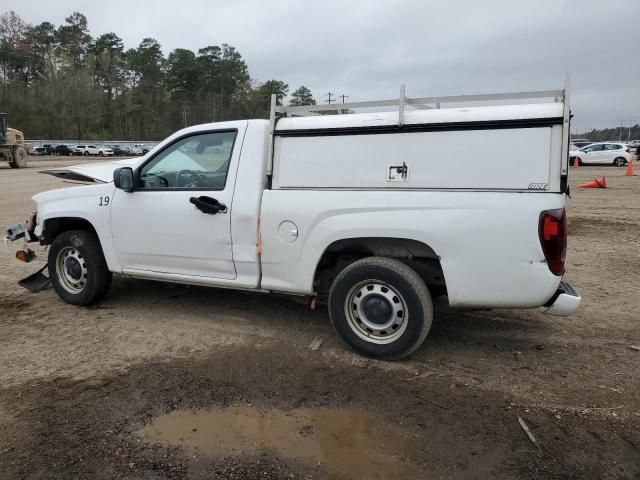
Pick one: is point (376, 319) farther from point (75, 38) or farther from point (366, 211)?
point (75, 38)

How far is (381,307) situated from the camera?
419 cm

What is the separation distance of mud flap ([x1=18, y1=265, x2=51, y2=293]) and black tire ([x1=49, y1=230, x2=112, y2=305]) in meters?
0.38

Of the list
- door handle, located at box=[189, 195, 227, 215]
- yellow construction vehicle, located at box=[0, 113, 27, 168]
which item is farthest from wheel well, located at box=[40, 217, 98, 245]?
yellow construction vehicle, located at box=[0, 113, 27, 168]

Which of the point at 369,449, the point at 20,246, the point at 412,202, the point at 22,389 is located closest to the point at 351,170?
the point at 412,202

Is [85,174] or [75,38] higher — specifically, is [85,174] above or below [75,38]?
below

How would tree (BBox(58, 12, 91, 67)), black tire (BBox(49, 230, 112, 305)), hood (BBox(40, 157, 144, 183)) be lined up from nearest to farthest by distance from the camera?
black tire (BBox(49, 230, 112, 305)), hood (BBox(40, 157, 144, 183)), tree (BBox(58, 12, 91, 67))

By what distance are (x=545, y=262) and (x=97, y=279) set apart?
4255mm

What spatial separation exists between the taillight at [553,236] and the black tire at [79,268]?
418cm

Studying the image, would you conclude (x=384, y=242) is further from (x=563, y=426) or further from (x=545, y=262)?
(x=563, y=426)

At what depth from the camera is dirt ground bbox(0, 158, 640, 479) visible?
2.99m

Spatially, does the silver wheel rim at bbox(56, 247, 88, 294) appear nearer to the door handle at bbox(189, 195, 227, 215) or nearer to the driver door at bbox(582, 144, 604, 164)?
the door handle at bbox(189, 195, 227, 215)

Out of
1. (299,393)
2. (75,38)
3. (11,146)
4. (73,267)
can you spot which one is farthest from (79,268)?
(75,38)

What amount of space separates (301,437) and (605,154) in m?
34.7

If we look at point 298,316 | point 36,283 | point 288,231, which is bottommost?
point 298,316
